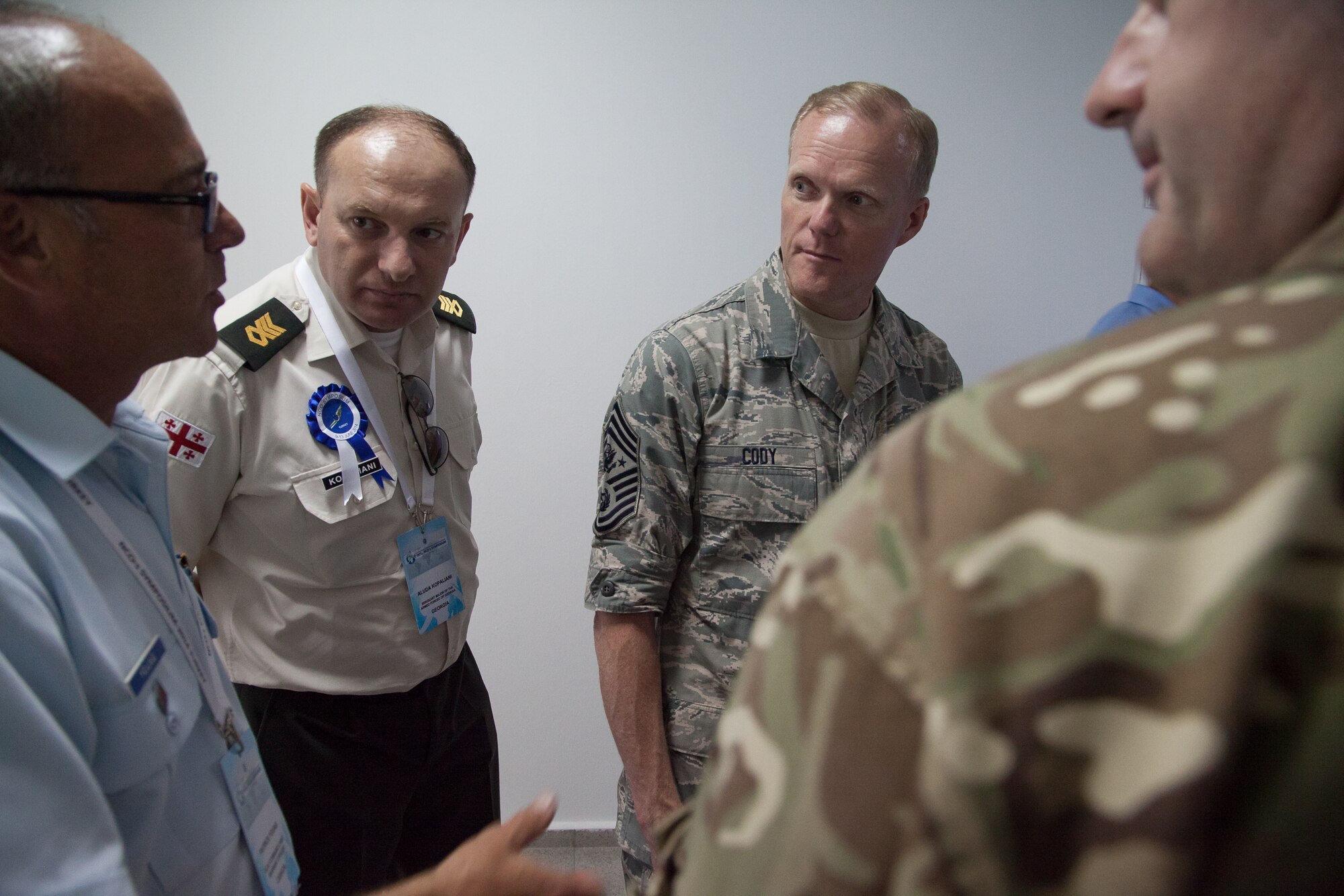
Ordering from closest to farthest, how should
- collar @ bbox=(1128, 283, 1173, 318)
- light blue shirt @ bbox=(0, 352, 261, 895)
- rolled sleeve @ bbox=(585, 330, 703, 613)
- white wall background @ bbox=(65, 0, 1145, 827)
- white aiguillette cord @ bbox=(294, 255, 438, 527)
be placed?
light blue shirt @ bbox=(0, 352, 261, 895) < collar @ bbox=(1128, 283, 1173, 318) < rolled sleeve @ bbox=(585, 330, 703, 613) < white aiguillette cord @ bbox=(294, 255, 438, 527) < white wall background @ bbox=(65, 0, 1145, 827)

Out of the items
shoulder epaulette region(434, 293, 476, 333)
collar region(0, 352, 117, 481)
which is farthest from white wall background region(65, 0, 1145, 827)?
collar region(0, 352, 117, 481)

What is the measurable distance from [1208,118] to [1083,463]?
0.68ft

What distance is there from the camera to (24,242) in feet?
2.71

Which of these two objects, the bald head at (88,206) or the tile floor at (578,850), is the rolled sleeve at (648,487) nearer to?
the bald head at (88,206)

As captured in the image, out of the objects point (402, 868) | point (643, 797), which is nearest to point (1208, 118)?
point (643, 797)

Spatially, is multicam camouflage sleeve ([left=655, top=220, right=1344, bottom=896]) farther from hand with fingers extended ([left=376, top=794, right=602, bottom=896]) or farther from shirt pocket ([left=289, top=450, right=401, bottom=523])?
shirt pocket ([left=289, top=450, right=401, bottom=523])

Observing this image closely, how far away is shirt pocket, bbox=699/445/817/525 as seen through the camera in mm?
1400

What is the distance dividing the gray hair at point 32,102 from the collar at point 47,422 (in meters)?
0.18

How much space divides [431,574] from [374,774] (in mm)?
387

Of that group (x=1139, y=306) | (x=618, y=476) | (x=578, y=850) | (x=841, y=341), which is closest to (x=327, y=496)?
(x=618, y=476)

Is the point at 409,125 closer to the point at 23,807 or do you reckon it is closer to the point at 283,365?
the point at 283,365

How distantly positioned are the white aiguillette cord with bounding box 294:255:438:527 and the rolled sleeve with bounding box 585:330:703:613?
43 cm

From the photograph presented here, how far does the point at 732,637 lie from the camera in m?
1.39

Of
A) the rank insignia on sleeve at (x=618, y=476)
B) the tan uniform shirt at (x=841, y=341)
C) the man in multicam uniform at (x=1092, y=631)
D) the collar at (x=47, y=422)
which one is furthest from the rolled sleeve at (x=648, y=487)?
the man in multicam uniform at (x=1092, y=631)
